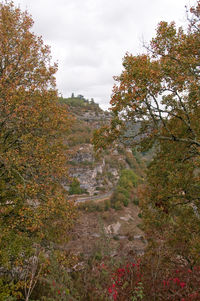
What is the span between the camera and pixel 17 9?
1072cm

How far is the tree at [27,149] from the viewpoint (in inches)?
327

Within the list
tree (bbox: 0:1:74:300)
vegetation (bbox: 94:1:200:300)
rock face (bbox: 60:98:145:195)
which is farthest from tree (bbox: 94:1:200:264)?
rock face (bbox: 60:98:145:195)

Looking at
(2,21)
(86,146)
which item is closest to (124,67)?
(2,21)

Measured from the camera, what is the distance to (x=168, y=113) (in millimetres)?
9266

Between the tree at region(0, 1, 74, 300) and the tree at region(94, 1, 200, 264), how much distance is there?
2610 mm

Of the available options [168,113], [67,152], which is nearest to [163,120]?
[168,113]

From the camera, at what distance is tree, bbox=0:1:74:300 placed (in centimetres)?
831

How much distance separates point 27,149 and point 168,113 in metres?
6.11

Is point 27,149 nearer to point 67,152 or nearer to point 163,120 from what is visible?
point 67,152

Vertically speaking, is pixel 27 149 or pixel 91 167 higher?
pixel 27 149

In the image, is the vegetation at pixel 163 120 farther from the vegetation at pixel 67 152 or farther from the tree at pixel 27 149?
the tree at pixel 27 149

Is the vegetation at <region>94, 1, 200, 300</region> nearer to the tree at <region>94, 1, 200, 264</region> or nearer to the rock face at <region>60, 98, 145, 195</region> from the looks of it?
the tree at <region>94, 1, 200, 264</region>

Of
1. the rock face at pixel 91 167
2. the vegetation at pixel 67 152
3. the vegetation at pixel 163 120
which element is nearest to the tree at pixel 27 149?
the vegetation at pixel 67 152

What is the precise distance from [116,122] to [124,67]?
2.21m
